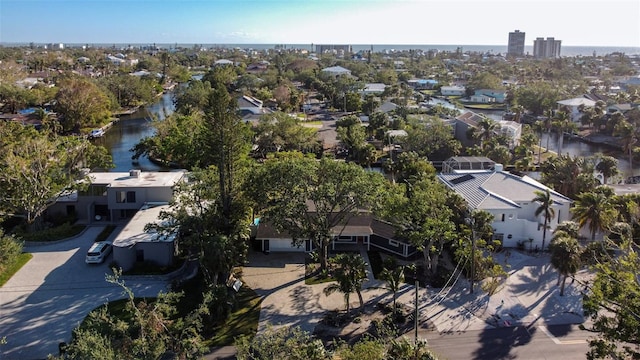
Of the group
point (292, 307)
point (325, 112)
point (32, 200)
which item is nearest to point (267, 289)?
point (292, 307)

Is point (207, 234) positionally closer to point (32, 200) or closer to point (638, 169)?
point (32, 200)

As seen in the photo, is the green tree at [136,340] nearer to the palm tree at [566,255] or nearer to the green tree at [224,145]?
the green tree at [224,145]

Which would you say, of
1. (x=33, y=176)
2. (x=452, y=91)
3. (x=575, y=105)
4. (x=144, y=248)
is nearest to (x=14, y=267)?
(x=33, y=176)

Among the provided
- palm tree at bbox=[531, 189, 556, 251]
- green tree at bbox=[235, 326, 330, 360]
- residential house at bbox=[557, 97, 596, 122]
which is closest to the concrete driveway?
green tree at bbox=[235, 326, 330, 360]

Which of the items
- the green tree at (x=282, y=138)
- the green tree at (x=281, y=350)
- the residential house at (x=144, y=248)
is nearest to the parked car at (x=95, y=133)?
the green tree at (x=282, y=138)

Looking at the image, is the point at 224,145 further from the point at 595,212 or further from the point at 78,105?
the point at 78,105
